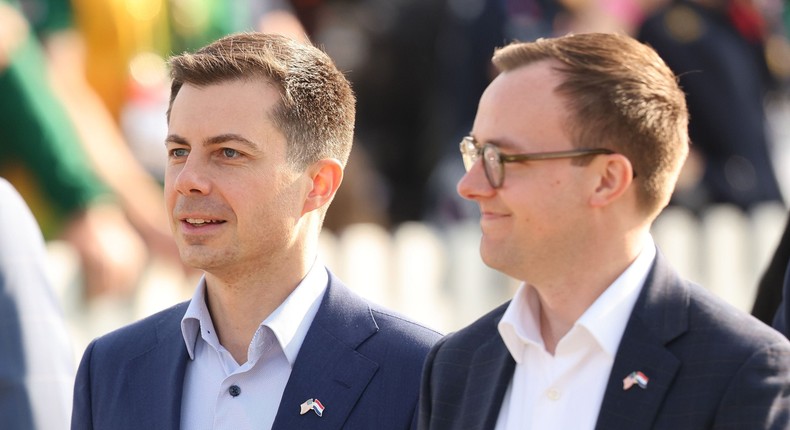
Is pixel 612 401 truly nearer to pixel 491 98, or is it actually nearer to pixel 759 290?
pixel 491 98

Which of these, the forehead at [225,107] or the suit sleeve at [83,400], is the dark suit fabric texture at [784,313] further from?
the suit sleeve at [83,400]

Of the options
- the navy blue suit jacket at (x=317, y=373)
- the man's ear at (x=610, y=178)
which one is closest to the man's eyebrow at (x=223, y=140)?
the navy blue suit jacket at (x=317, y=373)

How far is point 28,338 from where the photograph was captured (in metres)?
4.20

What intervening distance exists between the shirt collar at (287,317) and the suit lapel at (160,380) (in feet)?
0.16

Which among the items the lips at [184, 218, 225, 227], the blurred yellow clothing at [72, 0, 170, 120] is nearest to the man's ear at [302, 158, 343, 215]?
the lips at [184, 218, 225, 227]

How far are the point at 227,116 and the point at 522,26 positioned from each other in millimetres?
5752

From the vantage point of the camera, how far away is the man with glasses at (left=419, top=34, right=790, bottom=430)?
11.0 feet

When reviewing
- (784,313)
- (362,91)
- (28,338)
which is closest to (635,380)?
(784,313)

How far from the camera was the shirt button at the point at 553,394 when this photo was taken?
3402 mm

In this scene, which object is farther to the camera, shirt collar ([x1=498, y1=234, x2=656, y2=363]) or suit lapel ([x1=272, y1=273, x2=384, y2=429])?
suit lapel ([x1=272, y1=273, x2=384, y2=429])

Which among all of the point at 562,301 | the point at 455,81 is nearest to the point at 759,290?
the point at 562,301

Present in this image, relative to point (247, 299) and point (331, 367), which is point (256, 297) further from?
point (331, 367)

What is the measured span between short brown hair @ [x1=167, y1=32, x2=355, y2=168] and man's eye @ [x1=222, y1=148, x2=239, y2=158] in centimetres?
14

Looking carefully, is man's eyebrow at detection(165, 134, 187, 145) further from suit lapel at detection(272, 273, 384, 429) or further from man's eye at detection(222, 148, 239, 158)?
suit lapel at detection(272, 273, 384, 429)
